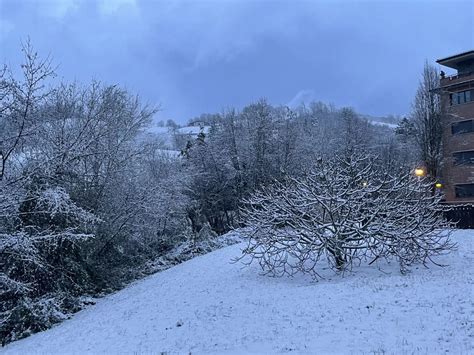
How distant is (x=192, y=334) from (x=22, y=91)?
1058 cm

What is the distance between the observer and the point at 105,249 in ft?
74.6

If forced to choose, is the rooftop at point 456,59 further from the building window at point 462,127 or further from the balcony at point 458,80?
the building window at point 462,127

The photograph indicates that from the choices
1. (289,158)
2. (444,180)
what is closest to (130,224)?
(289,158)

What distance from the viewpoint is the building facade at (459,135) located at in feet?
110

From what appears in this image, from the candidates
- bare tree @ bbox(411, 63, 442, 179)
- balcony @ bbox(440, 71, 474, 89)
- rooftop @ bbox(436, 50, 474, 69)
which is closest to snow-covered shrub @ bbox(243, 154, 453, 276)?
bare tree @ bbox(411, 63, 442, 179)

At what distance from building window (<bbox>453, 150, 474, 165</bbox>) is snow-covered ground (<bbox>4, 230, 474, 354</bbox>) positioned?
1978 centimetres

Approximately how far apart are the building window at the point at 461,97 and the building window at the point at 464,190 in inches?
260

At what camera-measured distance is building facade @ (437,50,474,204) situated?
33594mm

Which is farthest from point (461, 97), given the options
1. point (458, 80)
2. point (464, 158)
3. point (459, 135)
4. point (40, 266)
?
point (40, 266)

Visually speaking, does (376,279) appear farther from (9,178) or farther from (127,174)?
(127,174)

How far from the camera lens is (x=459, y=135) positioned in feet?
112

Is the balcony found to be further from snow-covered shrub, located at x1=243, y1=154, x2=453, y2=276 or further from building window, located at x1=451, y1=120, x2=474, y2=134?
snow-covered shrub, located at x1=243, y1=154, x2=453, y2=276

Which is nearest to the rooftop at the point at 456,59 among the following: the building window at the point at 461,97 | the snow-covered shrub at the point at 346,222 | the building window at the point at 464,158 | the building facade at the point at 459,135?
the building facade at the point at 459,135

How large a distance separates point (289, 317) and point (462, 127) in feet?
98.7
